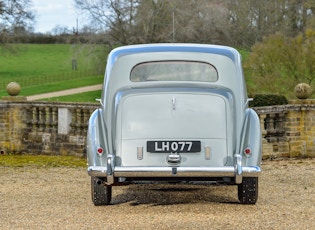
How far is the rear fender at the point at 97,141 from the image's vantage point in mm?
9656

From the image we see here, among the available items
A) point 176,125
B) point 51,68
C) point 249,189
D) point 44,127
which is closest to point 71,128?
point 44,127

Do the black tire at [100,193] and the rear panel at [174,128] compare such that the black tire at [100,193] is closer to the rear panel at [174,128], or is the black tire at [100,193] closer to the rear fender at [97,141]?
the rear fender at [97,141]

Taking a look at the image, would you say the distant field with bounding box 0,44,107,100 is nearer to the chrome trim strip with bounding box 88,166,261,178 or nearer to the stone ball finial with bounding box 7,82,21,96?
the stone ball finial with bounding box 7,82,21,96

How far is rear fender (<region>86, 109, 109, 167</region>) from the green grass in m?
7.27

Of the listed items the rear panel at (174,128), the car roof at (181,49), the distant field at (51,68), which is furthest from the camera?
the distant field at (51,68)

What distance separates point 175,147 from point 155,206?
89 cm

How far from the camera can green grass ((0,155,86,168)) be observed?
1742 centimetres

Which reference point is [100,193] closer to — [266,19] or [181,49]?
[181,49]

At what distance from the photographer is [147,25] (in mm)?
47344

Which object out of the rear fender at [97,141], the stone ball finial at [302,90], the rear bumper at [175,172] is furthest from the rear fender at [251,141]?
the stone ball finial at [302,90]

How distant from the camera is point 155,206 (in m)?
9.99

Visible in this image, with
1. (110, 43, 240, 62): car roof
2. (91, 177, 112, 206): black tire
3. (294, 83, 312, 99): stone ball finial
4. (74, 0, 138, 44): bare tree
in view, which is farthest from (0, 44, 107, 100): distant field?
(91, 177, 112, 206): black tire

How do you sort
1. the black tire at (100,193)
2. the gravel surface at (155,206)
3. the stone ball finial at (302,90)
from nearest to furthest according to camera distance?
the gravel surface at (155,206), the black tire at (100,193), the stone ball finial at (302,90)

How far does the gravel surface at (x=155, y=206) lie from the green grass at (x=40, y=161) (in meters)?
3.01
